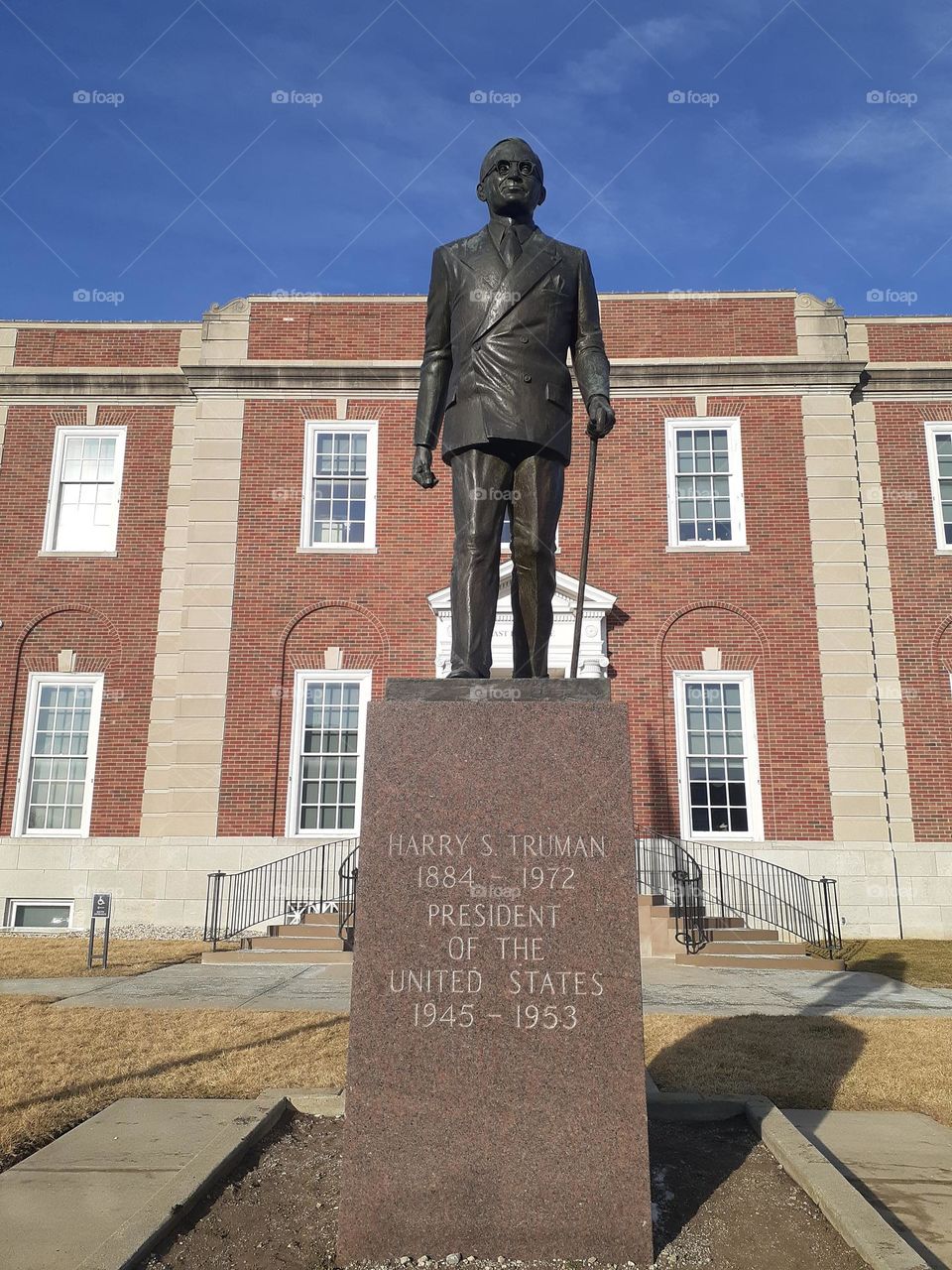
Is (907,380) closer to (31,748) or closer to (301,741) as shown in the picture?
(301,741)

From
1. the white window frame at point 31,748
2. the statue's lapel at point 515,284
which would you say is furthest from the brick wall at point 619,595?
the statue's lapel at point 515,284

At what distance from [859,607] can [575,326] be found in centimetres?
1220

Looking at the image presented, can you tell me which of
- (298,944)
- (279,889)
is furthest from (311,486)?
(298,944)

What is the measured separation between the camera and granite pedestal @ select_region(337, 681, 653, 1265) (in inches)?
134

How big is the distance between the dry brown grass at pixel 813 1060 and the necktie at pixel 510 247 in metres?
4.73

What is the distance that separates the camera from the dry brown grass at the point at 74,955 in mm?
10922

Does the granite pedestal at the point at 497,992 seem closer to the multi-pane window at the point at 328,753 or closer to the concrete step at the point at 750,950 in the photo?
the concrete step at the point at 750,950

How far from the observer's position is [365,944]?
368 cm

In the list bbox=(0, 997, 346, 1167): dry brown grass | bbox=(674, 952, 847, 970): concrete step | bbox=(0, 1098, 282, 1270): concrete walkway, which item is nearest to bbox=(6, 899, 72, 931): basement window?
bbox=(0, 997, 346, 1167): dry brown grass

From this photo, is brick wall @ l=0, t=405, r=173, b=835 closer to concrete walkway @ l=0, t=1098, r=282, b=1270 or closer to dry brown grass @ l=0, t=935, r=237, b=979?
dry brown grass @ l=0, t=935, r=237, b=979

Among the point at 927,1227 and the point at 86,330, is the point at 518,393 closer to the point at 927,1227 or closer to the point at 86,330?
the point at 927,1227

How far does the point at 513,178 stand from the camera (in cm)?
489

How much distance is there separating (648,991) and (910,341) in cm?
1318

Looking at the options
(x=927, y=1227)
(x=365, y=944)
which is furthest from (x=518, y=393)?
(x=927, y=1227)
